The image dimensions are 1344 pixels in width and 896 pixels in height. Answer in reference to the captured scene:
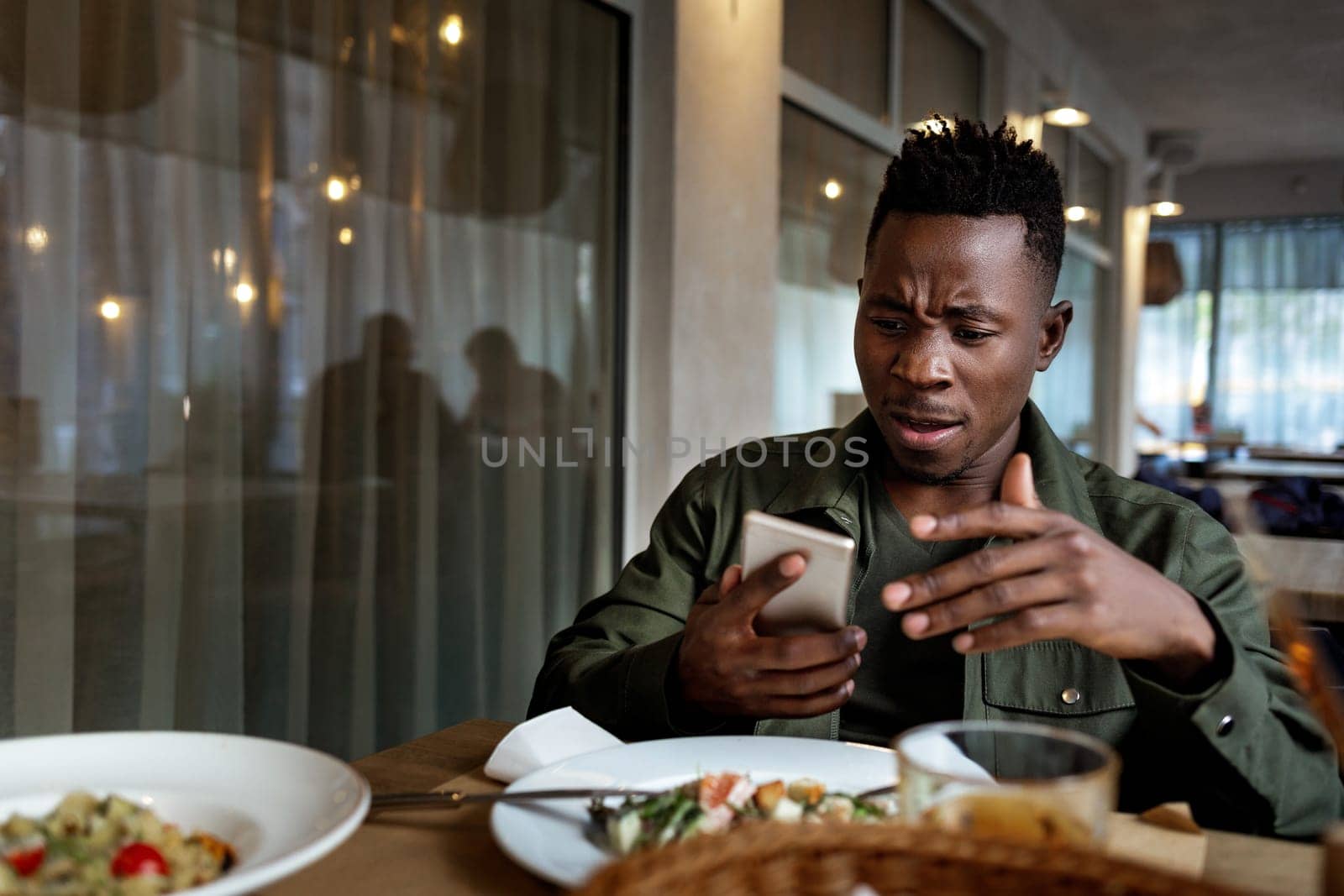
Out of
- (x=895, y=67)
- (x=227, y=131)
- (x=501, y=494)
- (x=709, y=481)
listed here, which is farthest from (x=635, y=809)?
(x=895, y=67)

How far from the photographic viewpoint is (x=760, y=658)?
3.28ft

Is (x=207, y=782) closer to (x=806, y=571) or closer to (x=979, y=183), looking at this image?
(x=806, y=571)

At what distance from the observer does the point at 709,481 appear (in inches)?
60.0

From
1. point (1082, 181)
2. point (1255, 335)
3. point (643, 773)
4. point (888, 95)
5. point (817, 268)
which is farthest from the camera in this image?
point (1255, 335)

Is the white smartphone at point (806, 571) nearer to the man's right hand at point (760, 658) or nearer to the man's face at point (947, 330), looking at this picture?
the man's right hand at point (760, 658)

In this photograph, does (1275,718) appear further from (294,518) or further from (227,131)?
(227,131)

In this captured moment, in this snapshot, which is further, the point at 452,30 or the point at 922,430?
the point at 452,30

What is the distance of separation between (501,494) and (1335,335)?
31.1ft

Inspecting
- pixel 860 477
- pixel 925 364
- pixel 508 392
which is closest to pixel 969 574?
pixel 925 364

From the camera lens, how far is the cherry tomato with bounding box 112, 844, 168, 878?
2.10 ft

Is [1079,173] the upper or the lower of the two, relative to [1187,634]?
upper

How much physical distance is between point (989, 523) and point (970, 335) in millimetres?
524

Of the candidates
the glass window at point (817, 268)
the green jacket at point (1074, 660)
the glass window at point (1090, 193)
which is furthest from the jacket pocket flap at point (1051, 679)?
the glass window at point (1090, 193)

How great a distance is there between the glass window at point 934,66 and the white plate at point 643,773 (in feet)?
12.0
